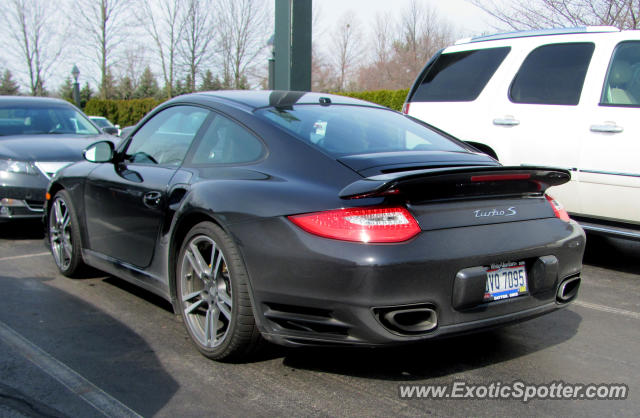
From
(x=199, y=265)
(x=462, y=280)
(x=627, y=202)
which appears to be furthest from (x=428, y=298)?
(x=627, y=202)

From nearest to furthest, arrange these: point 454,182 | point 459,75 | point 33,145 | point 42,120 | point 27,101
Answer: point 454,182, point 459,75, point 33,145, point 42,120, point 27,101

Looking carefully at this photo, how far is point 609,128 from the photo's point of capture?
17.5ft

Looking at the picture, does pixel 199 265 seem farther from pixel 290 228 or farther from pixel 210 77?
pixel 210 77

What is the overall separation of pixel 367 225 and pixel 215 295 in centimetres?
102

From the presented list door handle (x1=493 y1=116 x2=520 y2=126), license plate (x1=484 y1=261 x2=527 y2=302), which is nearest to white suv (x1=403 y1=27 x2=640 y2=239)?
door handle (x1=493 y1=116 x2=520 y2=126)

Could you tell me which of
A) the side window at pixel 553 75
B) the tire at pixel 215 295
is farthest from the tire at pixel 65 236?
the side window at pixel 553 75

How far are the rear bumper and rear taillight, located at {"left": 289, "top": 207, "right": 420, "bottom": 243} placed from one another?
0.11ft

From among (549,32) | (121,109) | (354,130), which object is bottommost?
(354,130)

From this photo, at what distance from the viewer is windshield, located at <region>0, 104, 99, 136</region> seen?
26.5 feet

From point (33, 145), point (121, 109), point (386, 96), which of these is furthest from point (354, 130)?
point (121, 109)

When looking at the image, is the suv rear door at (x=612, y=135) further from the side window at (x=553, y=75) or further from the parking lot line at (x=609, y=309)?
the parking lot line at (x=609, y=309)

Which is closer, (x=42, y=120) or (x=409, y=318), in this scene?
(x=409, y=318)

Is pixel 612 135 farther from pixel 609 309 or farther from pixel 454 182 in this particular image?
pixel 454 182

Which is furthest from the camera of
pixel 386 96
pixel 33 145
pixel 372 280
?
pixel 386 96
